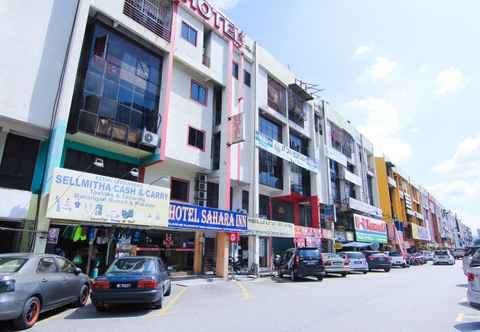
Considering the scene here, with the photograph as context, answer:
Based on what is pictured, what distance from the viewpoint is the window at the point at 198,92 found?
68.7 ft

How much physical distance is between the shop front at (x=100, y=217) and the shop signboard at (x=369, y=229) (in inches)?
1079

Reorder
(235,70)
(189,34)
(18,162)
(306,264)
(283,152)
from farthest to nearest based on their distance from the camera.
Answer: (283,152) → (235,70) → (189,34) → (306,264) → (18,162)

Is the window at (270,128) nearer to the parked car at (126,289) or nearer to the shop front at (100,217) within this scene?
the shop front at (100,217)

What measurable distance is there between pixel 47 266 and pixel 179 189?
41.3 feet

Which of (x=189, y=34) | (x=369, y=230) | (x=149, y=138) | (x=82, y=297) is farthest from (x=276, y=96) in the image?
(x=82, y=297)

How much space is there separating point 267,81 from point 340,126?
17.6 m

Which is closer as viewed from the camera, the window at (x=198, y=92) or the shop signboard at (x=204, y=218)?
→ the shop signboard at (x=204, y=218)

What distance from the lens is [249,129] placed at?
24.5 meters

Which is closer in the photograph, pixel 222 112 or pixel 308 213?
pixel 222 112

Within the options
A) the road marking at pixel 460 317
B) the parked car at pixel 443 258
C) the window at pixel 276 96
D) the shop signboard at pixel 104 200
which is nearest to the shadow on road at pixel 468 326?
the road marking at pixel 460 317

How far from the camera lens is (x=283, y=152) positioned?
26.8 metres

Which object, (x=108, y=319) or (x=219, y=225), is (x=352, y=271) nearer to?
(x=219, y=225)

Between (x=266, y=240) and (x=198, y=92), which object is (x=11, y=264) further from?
(x=266, y=240)

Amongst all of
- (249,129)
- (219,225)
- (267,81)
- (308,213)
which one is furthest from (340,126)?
(219,225)
